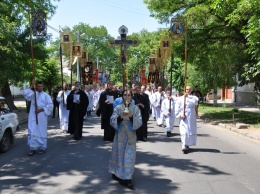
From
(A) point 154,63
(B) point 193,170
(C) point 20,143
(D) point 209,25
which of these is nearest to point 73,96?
(C) point 20,143

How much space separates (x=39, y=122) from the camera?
9359 mm

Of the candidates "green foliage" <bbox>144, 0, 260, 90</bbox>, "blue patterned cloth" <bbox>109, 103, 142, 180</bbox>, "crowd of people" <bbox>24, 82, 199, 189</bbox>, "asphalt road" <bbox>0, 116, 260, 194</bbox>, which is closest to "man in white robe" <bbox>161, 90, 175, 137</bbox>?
"crowd of people" <bbox>24, 82, 199, 189</bbox>

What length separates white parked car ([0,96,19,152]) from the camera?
9.23m

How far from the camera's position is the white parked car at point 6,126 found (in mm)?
9227

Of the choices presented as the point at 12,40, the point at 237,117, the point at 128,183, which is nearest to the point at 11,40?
the point at 12,40

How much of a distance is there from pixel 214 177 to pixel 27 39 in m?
16.8

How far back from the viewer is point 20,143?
11.2m

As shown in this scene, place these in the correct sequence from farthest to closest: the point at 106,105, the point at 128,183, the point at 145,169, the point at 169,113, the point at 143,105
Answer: the point at 169,113 < the point at 143,105 < the point at 106,105 < the point at 145,169 < the point at 128,183

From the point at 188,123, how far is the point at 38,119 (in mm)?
3882

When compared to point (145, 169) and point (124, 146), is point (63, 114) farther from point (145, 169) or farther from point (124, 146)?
point (124, 146)

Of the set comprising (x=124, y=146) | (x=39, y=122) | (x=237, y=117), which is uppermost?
(x=39, y=122)

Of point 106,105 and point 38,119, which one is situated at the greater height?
point 106,105

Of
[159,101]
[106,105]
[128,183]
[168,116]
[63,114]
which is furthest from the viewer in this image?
[159,101]

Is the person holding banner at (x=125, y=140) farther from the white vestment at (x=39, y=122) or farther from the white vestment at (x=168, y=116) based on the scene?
the white vestment at (x=168, y=116)
